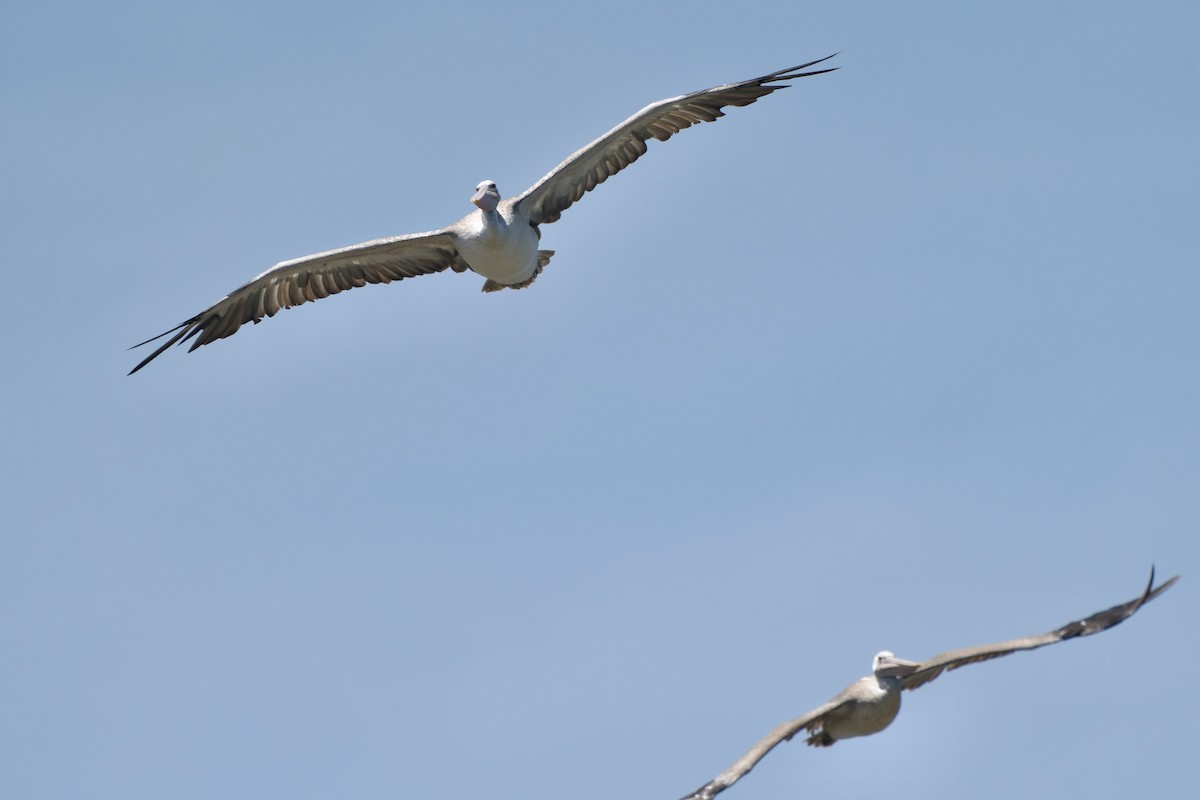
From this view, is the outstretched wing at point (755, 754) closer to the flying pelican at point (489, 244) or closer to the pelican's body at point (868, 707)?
the pelican's body at point (868, 707)

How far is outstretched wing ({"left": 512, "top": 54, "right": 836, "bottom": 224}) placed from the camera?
23672 millimetres

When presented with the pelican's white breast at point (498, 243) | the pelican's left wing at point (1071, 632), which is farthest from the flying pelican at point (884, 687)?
the pelican's white breast at point (498, 243)

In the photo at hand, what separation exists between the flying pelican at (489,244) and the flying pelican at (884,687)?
7465 millimetres

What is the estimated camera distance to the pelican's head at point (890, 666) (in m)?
19.1

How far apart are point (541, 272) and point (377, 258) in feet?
7.26

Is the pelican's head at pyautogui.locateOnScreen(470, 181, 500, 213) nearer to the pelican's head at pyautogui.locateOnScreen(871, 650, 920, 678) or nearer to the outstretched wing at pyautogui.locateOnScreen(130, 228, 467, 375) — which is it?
the outstretched wing at pyautogui.locateOnScreen(130, 228, 467, 375)

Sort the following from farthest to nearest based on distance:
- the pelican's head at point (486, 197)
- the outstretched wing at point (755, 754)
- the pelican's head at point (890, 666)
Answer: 1. the pelican's head at point (486, 197)
2. the pelican's head at point (890, 666)
3. the outstretched wing at point (755, 754)

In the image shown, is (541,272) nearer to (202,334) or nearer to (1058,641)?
(202,334)

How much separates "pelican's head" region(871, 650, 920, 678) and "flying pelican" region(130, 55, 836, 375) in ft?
24.2

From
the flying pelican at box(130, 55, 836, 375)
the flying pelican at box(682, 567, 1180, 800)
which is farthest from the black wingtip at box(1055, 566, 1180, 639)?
the flying pelican at box(130, 55, 836, 375)

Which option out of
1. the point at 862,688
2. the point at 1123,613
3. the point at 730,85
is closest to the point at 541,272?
the point at 730,85

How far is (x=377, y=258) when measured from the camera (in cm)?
2456

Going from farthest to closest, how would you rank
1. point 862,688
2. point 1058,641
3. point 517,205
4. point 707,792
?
point 517,205, point 862,688, point 1058,641, point 707,792

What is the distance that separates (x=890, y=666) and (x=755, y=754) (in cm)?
251
